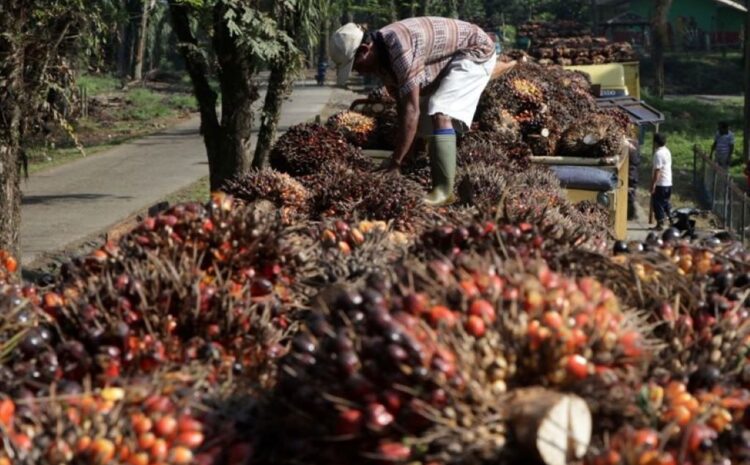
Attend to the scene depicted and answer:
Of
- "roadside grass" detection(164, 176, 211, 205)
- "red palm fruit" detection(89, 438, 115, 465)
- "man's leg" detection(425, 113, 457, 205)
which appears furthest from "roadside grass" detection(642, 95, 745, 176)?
"red palm fruit" detection(89, 438, 115, 465)

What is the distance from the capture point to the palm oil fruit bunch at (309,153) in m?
8.16

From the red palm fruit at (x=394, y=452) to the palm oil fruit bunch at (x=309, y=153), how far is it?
18.2 feet

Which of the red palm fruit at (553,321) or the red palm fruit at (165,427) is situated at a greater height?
the red palm fruit at (553,321)

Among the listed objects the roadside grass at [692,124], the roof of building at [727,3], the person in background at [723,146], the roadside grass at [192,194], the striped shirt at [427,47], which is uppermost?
the roof of building at [727,3]

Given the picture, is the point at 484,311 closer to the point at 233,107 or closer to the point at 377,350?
the point at 377,350

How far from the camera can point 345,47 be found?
275 inches

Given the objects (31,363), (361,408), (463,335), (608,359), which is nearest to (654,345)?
(608,359)

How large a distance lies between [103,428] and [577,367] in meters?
1.10

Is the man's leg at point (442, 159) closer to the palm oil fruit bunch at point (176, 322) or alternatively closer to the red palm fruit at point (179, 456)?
the palm oil fruit bunch at point (176, 322)

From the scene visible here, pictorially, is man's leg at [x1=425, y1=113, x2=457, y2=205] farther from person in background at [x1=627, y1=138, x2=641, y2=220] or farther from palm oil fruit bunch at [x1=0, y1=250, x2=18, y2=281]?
person in background at [x1=627, y1=138, x2=641, y2=220]

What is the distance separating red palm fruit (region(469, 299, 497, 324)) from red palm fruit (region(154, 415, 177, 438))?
749 millimetres

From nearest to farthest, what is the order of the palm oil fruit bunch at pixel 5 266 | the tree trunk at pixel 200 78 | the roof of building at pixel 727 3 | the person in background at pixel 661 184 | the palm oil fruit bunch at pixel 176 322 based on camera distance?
the palm oil fruit bunch at pixel 176 322
the palm oil fruit bunch at pixel 5 266
the tree trunk at pixel 200 78
the person in background at pixel 661 184
the roof of building at pixel 727 3

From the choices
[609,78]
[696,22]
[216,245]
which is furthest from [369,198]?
[696,22]

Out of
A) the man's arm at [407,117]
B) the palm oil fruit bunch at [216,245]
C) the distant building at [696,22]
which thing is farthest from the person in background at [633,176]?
the distant building at [696,22]
